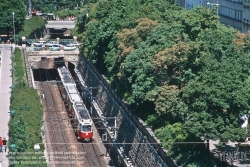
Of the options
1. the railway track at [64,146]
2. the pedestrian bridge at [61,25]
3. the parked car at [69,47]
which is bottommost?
the railway track at [64,146]

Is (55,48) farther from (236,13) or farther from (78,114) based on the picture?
(78,114)

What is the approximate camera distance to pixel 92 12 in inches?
3474

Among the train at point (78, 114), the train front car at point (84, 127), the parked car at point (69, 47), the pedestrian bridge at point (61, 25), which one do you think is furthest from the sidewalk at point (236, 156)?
the pedestrian bridge at point (61, 25)

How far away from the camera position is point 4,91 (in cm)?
6681

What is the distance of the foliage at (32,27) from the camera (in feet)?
357

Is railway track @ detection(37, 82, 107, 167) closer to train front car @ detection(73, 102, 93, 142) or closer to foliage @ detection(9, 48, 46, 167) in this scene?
train front car @ detection(73, 102, 93, 142)

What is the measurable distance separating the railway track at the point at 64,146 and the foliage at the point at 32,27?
3362cm

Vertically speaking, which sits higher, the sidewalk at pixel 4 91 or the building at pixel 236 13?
the building at pixel 236 13

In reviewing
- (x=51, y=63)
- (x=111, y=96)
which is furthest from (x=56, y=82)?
(x=111, y=96)

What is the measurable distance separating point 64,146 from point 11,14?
1873 inches

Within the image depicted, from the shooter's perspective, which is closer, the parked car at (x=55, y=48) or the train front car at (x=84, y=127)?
the train front car at (x=84, y=127)

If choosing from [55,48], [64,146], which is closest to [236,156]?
[64,146]

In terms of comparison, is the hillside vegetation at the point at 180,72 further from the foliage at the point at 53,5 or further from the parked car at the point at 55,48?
the foliage at the point at 53,5

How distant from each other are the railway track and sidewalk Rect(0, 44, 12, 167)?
428 cm
